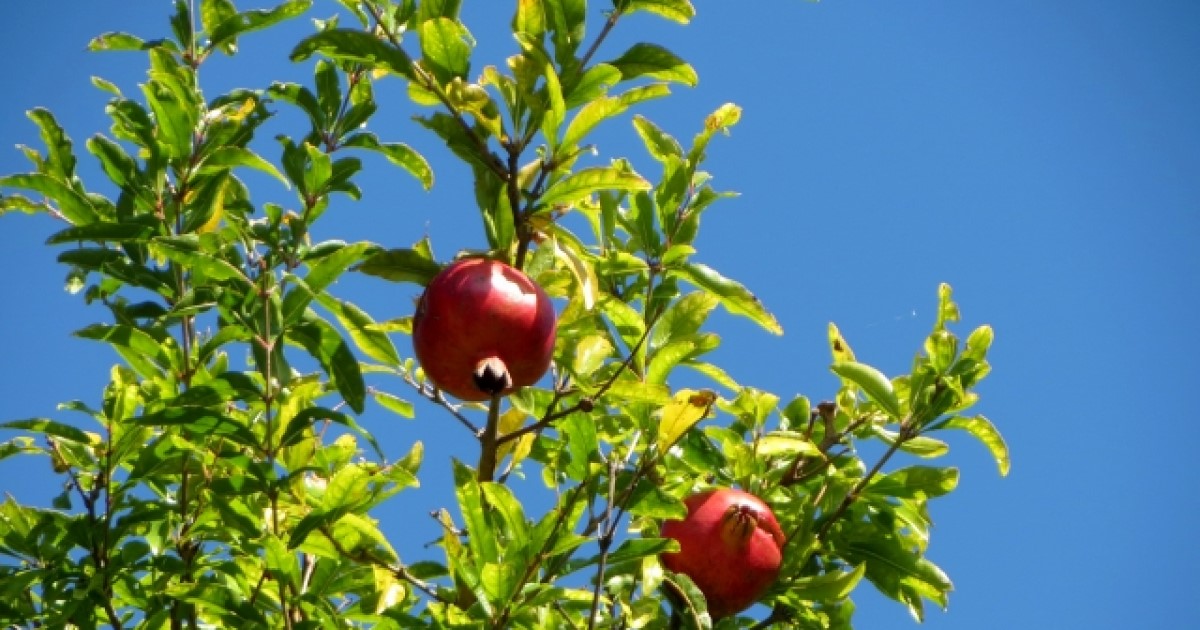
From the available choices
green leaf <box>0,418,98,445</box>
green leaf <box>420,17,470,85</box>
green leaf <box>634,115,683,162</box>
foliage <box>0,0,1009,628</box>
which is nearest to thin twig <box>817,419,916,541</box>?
foliage <box>0,0,1009,628</box>

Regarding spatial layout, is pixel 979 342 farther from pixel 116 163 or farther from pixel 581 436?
pixel 116 163

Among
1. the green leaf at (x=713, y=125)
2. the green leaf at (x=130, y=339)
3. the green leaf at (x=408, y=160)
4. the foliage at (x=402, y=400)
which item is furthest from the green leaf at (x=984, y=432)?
the green leaf at (x=130, y=339)

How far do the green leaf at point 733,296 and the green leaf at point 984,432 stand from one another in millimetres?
644

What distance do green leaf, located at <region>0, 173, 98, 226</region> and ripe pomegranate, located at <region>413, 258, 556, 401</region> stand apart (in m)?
0.97

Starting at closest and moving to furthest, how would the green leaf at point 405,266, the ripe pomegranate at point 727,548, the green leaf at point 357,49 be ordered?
1. the green leaf at point 357,49
2. the green leaf at point 405,266
3. the ripe pomegranate at point 727,548

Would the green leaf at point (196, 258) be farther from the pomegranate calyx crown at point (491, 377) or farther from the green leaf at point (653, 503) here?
the green leaf at point (653, 503)

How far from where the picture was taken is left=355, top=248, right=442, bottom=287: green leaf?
7.55 ft

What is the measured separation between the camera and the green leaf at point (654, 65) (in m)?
2.35

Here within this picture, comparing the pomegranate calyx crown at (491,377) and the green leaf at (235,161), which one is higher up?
the green leaf at (235,161)

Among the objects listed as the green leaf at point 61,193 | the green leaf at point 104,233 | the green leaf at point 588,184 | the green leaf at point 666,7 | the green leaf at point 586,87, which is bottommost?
the green leaf at point 588,184

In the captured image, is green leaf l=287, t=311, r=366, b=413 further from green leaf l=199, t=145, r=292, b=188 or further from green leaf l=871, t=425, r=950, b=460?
green leaf l=871, t=425, r=950, b=460

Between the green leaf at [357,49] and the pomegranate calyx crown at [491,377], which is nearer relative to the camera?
the pomegranate calyx crown at [491,377]

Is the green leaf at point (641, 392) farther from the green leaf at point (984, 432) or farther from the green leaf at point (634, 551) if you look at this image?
the green leaf at point (984, 432)

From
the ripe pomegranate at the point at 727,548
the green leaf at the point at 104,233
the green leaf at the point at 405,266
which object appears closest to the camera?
the green leaf at the point at 405,266
